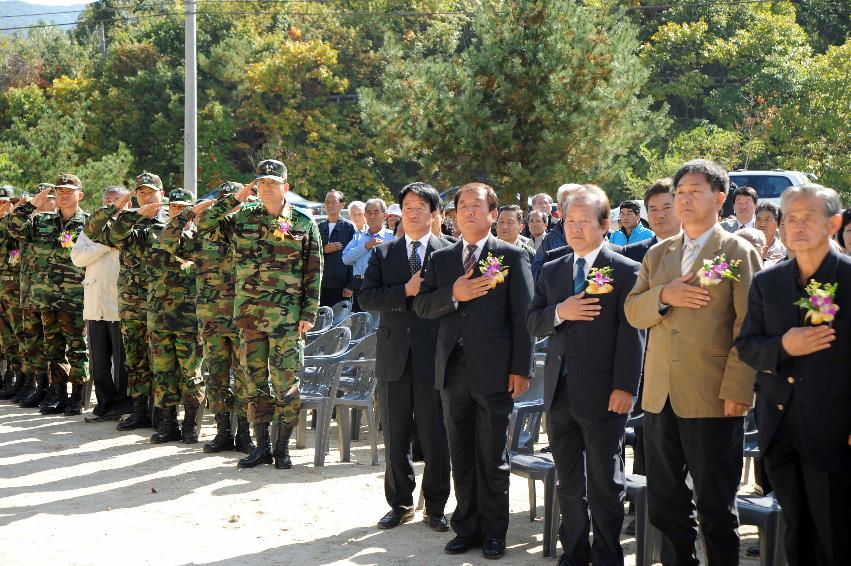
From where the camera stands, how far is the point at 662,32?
41188 millimetres

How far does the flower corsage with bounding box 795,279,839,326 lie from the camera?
4.47m

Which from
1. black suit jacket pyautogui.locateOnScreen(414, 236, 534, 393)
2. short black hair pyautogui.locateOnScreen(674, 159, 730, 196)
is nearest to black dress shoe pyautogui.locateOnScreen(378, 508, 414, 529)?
black suit jacket pyautogui.locateOnScreen(414, 236, 534, 393)

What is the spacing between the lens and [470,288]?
6117 mm

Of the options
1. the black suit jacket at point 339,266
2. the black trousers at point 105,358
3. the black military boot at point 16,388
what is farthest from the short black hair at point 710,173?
the black military boot at point 16,388

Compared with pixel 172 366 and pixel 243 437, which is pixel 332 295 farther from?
pixel 243 437

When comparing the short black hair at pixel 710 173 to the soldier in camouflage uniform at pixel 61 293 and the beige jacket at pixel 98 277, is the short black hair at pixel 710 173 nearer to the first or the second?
the beige jacket at pixel 98 277

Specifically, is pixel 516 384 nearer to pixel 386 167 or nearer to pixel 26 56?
pixel 386 167

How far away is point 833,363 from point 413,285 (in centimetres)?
275

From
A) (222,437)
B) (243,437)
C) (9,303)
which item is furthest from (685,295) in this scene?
(9,303)

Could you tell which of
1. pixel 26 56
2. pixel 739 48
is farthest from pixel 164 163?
pixel 739 48

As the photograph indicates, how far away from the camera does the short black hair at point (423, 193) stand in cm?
683

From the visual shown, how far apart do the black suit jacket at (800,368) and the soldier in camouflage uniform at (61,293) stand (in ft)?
27.2

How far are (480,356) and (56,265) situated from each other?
664cm

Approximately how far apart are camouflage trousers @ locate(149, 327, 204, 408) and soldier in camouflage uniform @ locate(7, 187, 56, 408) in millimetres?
2709
